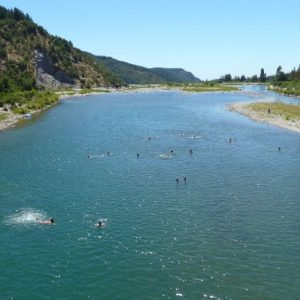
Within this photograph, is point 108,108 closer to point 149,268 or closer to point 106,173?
point 106,173

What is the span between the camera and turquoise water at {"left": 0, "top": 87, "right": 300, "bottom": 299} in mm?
36250

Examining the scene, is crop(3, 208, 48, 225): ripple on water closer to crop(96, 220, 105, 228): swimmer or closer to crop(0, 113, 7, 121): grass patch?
crop(96, 220, 105, 228): swimmer

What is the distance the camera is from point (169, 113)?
150 meters

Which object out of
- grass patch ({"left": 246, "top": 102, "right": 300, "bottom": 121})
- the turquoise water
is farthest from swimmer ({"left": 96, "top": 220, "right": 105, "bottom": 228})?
grass patch ({"left": 246, "top": 102, "right": 300, "bottom": 121})

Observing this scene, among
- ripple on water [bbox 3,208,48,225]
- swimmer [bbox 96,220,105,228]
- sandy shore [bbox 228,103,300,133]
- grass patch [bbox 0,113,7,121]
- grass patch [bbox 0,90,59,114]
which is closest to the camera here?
swimmer [bbox 96,220,105,228]

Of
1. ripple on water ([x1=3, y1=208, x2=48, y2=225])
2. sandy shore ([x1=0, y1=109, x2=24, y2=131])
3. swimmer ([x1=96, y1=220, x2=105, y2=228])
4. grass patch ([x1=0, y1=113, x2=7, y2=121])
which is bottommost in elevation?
sandy shore ([x1=0, y1=109, x2=24, y2=131])


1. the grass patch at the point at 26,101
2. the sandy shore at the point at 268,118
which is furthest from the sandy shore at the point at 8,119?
the sandy shore at the point at 268,118

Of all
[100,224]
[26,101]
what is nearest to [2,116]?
[26,101]

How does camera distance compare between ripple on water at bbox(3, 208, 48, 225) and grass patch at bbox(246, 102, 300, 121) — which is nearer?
ripple on water at bbox(3, 208, 48, 225)

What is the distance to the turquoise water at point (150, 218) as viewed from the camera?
3625 centimetres

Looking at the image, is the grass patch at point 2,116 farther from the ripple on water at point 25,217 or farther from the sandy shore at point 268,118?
the ripple on water at point 25,217

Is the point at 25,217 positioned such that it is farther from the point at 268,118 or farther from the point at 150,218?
the point at 268,118

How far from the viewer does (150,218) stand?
4962cm

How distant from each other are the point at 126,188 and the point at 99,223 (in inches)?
538
